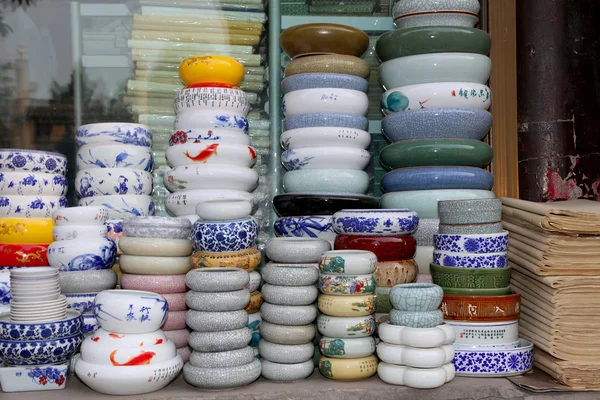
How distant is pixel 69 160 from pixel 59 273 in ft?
2.61

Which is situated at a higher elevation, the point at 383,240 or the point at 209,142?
the point at 209,142

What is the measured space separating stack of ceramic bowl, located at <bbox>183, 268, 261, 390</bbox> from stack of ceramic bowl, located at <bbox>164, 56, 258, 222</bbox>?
1.34 feet

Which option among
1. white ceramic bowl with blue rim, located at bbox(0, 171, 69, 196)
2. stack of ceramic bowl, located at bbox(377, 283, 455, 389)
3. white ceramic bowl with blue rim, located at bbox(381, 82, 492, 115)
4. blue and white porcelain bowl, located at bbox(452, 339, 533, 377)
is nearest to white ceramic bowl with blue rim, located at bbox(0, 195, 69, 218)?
white ceramic bowl with blue rim, located at bbox(0, 171, 69, 196)

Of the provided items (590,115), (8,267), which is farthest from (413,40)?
(8,267)

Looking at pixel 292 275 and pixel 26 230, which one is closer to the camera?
pixel 292 275

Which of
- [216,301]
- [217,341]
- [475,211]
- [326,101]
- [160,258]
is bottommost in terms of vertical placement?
[217,341]

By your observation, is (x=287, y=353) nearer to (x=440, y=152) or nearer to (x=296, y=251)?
(x=296, y=251)

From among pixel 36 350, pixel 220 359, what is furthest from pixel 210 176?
pixel 36 350

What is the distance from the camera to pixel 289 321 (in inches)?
66.6

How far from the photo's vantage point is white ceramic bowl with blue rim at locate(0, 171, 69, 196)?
1.87m

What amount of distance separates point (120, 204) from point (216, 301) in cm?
57

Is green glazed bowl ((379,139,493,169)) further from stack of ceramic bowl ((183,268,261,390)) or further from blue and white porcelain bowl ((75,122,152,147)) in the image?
blue and white porcelain bowl ((75,122,152,147))

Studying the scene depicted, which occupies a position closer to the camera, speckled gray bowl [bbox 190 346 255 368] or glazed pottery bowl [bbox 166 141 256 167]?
speckled gray bowl [bbox 190 346 255 368]

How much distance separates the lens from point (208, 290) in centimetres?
164
